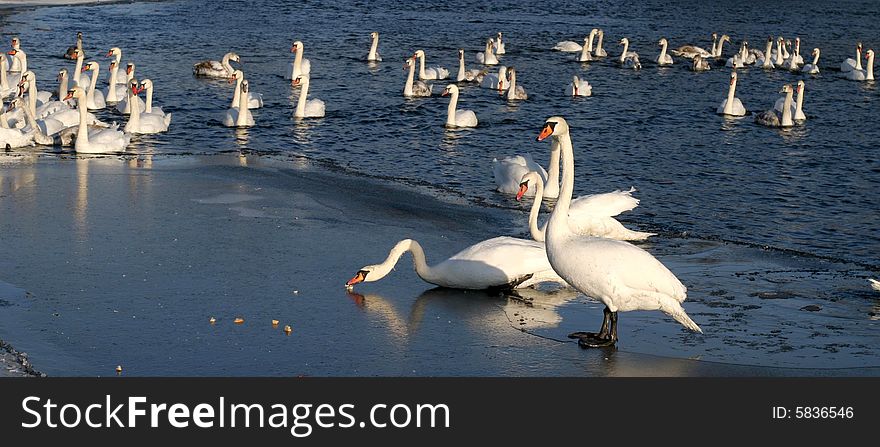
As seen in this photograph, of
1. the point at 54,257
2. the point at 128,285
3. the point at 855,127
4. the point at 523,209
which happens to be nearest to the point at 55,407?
the point at 128,285

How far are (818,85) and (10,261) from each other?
23.7 m

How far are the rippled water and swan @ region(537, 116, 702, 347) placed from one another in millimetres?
373

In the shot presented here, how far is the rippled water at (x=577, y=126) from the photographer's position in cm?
1259

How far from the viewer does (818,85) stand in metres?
30.8

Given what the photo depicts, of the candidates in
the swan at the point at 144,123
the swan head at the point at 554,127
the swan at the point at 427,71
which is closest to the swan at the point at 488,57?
the swan at the point at 427,71

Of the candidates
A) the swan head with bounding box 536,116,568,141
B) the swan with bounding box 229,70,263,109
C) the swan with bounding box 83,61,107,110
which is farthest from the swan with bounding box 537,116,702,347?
the swan with bounding box 83,61,107,110

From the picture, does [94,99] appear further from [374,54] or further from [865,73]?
[865,73]

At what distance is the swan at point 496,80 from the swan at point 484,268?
1638 cm

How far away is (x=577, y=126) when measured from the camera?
76.6 ft

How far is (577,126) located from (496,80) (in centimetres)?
502

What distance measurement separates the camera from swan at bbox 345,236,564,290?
10.6m

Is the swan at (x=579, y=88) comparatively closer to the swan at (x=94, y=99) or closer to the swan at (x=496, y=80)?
the swan at (x=496, y=80)

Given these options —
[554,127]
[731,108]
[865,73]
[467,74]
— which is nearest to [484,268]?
[554,127]

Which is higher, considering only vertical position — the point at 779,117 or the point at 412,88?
the point at 779,117
